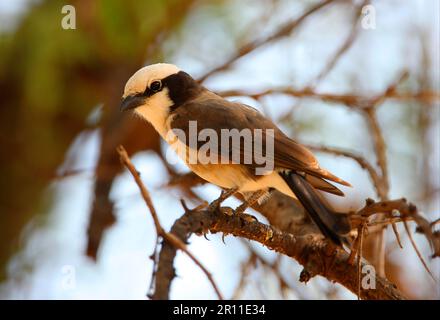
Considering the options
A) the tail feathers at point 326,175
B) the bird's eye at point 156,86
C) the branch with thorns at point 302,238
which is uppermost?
the bird's eye at point 156,86

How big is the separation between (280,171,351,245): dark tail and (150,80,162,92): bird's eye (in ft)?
2.95

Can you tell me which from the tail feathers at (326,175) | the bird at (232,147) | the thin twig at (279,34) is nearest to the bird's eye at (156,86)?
the bird at (232,147)

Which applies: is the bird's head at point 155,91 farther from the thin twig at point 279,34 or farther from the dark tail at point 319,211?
the dark tail at point 319,211

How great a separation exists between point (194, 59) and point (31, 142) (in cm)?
136

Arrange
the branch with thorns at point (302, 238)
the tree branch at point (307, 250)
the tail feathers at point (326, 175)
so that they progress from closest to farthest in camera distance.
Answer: the branch with thorns at point (302, 238) → the tree branch at point (307, 250) → the tail feathers at point (326, 175)

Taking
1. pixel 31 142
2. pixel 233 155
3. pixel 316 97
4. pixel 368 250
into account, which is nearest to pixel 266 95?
pixel 316 97

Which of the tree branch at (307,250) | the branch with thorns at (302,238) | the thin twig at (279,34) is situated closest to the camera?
the branch with thorns at (302,238)

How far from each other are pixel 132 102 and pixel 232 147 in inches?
25.5

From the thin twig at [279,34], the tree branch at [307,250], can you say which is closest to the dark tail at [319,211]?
the tree branch at [307,250]

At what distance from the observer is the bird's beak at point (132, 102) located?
3.62 meters

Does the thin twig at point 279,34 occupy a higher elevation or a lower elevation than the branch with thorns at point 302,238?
higher

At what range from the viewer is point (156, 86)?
3.72 m

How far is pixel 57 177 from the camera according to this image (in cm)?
455

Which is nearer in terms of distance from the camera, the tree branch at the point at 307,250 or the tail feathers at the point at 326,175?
the tree branch at the point at 307,250
